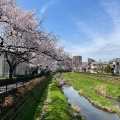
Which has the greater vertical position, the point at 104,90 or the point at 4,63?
the point at 4,63

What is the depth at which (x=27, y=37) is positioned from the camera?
73.6ft

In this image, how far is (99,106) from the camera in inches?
1224

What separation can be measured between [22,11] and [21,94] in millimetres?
7500

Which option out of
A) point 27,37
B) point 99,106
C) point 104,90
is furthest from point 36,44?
point 104,90

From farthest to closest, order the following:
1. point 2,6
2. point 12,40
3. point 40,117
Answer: point 12,40
point 2,6
point 40,117

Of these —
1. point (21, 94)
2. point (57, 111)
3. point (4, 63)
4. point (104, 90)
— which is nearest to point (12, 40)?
point (21, 94)

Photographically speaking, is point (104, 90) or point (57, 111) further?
point (104, 90)

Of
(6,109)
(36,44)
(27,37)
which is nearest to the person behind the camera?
(6,109)

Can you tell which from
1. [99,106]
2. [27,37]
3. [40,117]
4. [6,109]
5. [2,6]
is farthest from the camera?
[99,106]

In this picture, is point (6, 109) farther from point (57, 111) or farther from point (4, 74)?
Answer: point (4, 74)

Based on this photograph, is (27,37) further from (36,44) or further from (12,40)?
(12,40)

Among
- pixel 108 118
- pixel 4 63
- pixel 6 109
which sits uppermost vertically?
pixel 4 63

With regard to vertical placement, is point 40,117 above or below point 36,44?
below

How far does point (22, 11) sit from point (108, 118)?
13.0m
